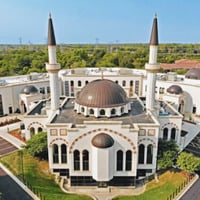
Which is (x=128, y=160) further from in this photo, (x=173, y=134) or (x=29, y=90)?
(x=29, y=90)

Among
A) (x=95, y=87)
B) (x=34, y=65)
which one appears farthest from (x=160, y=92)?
(x=34, y=65)

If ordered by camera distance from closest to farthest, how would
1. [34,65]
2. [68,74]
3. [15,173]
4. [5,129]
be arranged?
1. [15,173]
2. [5,129]
3. [68,74]
4. [34,65]

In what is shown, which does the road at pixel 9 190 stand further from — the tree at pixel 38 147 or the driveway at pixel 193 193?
the driveway at pixel 193 193

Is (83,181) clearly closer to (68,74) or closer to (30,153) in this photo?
(30,153)

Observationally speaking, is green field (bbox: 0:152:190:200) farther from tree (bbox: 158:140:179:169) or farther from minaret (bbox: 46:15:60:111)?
minaret (bbox: 46:15:60:111)

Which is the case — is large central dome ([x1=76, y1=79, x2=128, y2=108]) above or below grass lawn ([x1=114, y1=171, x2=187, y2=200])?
above

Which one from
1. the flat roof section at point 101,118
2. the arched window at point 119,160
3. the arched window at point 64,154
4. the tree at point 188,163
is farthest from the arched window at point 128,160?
the arched window at point 64,154

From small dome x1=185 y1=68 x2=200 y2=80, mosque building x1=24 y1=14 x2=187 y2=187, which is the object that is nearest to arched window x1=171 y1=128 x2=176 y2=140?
mosque building x1=24 y1=14 x2=187 y2=187
